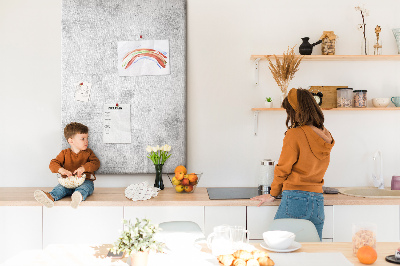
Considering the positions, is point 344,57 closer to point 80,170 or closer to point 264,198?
point 264,198

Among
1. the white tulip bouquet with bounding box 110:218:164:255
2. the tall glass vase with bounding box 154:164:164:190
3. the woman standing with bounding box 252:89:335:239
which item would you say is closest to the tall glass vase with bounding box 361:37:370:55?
the woman standing with bounding box 252:89:335:239

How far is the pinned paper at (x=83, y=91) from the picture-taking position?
3381 mm

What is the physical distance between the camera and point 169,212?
2908 mm

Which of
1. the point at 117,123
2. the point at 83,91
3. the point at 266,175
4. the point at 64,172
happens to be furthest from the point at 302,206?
the point at 83,91

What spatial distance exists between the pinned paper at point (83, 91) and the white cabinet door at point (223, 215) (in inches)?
51.4

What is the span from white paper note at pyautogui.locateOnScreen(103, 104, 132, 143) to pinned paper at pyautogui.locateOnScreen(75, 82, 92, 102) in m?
0.17

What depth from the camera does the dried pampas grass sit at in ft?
10.6

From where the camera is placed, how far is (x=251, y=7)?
3465 millimetres

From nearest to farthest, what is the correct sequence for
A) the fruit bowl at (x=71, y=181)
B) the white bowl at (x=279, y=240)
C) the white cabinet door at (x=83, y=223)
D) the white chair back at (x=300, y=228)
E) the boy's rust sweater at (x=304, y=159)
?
1. the white bowl at (x=279, y=240)
2. the white chair back at (x=300, y=228)
3. the boy's rust sweater at (x=304, y=159)
4. the white cabinet door at (x=83, y=223)
5. the fruit bowl at (x=71, y=181)

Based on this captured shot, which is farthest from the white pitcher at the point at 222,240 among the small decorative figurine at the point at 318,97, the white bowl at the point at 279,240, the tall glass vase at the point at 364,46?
the tall glass vase at the point at 364,46

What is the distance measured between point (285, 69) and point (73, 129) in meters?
1.64

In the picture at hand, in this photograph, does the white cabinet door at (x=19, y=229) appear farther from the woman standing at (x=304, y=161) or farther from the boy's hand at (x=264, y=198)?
the woman standing at (x=304, y=161)

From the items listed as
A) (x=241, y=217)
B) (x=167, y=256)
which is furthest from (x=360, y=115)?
(x=167, y=256)

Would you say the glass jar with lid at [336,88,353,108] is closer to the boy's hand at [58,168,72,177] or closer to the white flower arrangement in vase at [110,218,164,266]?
the boy's hand at [58,168,72,177]
